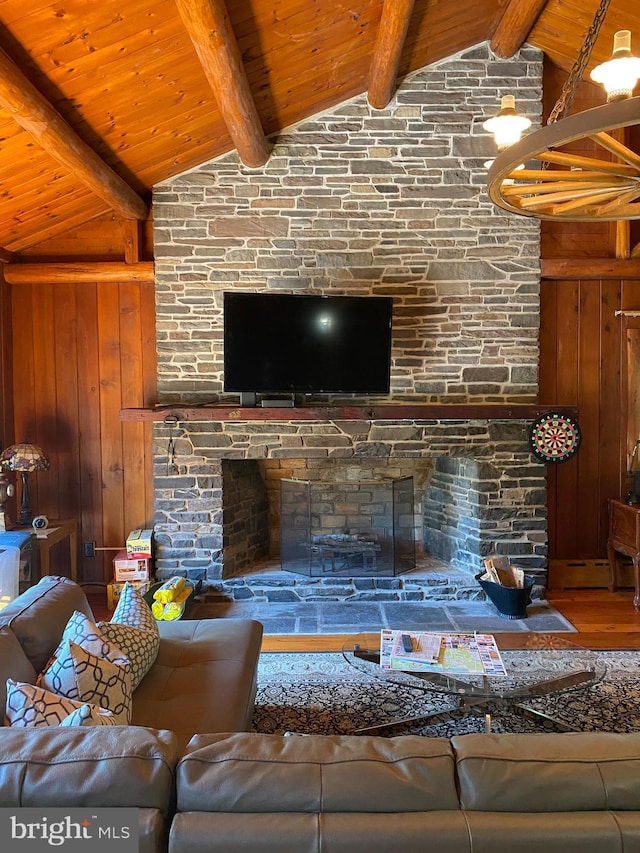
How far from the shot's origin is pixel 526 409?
4.18 meters

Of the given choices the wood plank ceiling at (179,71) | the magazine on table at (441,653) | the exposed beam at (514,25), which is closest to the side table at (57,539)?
the wood plank ceiling at (179,71)

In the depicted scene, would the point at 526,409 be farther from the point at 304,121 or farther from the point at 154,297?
the point at 154,297

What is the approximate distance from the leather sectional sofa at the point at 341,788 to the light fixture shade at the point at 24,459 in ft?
9.89

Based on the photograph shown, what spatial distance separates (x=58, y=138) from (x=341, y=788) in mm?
3115

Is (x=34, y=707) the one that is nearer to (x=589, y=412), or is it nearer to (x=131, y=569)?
(x=131, y=569)

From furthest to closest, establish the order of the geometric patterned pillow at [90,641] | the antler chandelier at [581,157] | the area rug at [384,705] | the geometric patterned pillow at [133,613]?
the area rug at [384,705] < the geometric patterned pillow at [133,613] < the geometric patterned pillow at [90,641] < the antler chandelier at [581,157]

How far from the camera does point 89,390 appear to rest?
4539mm

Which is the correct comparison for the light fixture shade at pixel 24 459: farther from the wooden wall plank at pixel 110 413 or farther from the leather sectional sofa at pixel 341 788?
the leather sectional sofa at pixel 341 788

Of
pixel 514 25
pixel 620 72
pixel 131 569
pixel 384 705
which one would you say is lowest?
pixel 384 705

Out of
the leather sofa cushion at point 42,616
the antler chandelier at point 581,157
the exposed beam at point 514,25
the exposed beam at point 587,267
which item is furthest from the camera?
the exposed beam at point 587,267

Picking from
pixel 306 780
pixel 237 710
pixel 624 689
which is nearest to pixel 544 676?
pixel 624 689

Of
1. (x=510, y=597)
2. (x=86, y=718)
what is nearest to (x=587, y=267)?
(x=510, y=597)

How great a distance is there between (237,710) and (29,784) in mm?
1065

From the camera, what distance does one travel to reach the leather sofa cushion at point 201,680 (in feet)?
6.59
